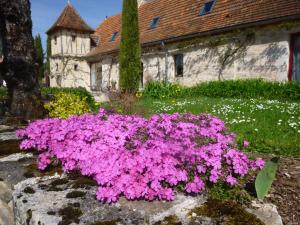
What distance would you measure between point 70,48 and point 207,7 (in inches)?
578

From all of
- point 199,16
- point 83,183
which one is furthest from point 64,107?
point 199,16

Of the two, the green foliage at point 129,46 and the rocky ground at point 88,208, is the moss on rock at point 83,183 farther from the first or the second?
the green foliage at point 129,46

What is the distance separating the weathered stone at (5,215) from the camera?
2557 mm

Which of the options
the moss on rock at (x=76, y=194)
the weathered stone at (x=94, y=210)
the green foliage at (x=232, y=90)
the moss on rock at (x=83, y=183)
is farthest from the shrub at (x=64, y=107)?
the green foliage at (x=232, y=90)

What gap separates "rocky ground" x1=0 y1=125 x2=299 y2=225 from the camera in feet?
6.45

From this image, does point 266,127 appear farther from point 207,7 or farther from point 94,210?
point 207,7

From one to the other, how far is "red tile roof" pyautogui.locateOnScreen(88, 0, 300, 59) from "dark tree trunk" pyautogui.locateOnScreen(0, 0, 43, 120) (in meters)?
11.6

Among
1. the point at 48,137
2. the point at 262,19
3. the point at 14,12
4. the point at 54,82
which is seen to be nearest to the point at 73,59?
the point at 54,82

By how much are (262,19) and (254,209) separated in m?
13.8

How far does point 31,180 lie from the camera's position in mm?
2580

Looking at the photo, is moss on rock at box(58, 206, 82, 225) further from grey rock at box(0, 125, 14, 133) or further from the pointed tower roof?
the pointed tower roof

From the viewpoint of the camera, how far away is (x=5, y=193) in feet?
8.55

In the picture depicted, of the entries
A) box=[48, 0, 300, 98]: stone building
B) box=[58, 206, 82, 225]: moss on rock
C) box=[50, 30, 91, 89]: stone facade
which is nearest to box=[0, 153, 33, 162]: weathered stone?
box=[58, 206, 82, 225]: moss on rock

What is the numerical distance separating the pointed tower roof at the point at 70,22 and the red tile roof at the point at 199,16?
330 cm
